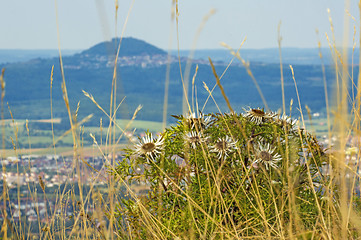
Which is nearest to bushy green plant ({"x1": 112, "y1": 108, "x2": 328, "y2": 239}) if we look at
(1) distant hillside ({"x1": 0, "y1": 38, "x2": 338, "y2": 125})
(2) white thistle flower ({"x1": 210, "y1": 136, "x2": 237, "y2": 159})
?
(2) white thistle flower ({"x1": 210, "y1": 136, "x2": 237, "y2": 159})

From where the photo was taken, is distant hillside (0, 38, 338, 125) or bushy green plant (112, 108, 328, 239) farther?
distant hillside (0, 38, 338, 125)

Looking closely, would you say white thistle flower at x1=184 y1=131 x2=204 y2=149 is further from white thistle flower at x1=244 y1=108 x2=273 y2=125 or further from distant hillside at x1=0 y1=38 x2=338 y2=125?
distant hillside at x1=0 y1=38 x2=338 y2=125

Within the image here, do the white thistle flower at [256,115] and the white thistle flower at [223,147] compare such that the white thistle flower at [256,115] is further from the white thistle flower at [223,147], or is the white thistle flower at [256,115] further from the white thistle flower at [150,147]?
the white thistle flower at [150,147]

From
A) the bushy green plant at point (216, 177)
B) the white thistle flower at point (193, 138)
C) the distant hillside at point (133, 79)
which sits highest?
the white thistle flower at point (193, 138)

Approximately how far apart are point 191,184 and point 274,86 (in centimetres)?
8046

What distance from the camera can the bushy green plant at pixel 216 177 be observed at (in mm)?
1797

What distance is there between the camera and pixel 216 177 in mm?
1785

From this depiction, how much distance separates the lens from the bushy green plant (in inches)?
70.7

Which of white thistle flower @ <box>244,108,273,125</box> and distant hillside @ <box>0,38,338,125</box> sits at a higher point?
white thistle flower @ <box>244,108,273,125</box>

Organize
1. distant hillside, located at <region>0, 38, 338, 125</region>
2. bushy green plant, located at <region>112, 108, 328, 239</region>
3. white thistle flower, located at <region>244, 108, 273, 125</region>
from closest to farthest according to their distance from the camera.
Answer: bushy green plant, located at <region>112, 108, 328, 239</region> → white thistle flower, located at <region>244, 108, 273, 125</region> → distant hillside, located at <region>0, 38, 338, 125</region>

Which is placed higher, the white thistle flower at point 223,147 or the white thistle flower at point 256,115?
the white thistle flower at point 256,115

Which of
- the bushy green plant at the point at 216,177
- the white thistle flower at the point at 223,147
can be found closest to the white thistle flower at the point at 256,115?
the bushy green plant at the point at 216,177

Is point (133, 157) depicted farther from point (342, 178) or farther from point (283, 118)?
point (342, 178)

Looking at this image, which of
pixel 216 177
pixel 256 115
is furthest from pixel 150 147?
pixel 256 115
